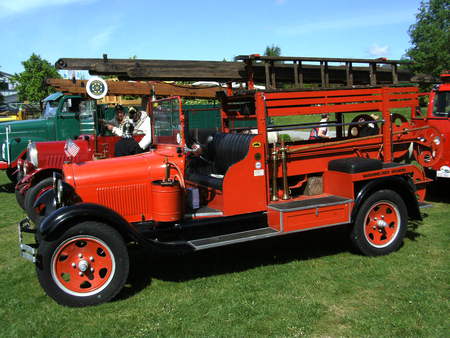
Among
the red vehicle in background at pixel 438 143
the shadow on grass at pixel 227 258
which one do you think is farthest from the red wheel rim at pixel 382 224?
the red vehicle in background at pixel 438 143

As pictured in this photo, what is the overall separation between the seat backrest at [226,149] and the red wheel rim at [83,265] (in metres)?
2.03

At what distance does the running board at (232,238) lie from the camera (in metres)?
4.17

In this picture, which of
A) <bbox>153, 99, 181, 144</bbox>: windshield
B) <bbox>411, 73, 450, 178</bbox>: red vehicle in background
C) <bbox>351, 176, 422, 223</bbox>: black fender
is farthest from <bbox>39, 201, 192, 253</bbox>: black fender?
<bbox>411, 73, 450, 178</bbox>: red vehicle in background

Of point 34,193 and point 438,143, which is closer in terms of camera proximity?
point 34,193

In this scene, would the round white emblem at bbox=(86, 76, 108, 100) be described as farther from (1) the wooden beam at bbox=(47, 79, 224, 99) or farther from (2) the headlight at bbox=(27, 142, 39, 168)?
A: (1) the wooden beam at bbox=(47, 79, 224, 99)

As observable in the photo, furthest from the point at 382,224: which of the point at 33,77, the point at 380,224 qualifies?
the point at 33,77

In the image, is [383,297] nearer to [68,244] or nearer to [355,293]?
[355,293]

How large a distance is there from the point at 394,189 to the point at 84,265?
3.73 metres

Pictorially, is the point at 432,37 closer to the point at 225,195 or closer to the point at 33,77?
the point at 33,77

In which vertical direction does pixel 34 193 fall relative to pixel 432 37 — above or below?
below

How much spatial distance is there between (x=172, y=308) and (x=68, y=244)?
114 cm

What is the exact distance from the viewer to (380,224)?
5020 mm

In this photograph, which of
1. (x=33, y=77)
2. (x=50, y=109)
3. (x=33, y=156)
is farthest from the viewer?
(x=33, y=77)

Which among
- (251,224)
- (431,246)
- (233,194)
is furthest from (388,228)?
→ (233,194)
